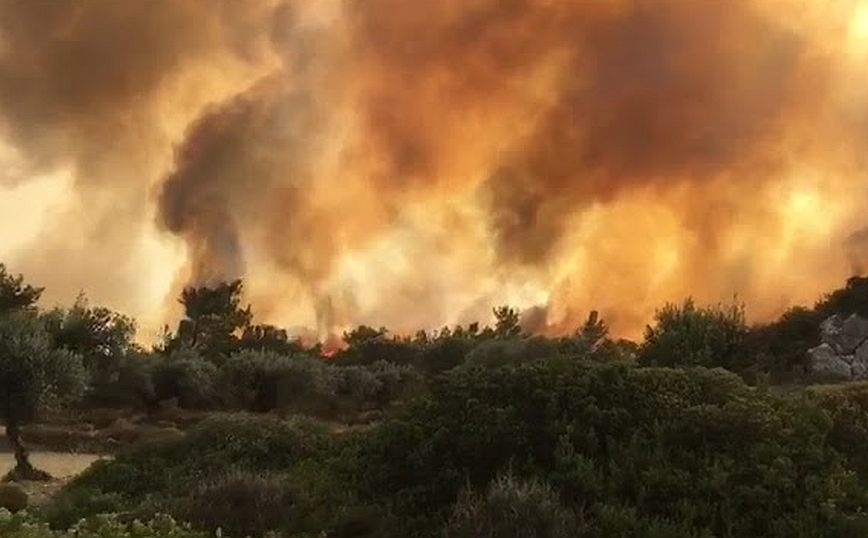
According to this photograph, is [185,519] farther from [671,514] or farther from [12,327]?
[12,327]

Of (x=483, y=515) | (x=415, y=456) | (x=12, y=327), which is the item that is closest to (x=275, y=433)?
(x=415, y=456)

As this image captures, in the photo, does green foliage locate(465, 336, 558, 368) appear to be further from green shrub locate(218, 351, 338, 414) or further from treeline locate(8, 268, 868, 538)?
treeline locate(8, 268, 868, 538)

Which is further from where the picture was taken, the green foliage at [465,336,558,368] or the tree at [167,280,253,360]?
the tree at [167,280,253,360]

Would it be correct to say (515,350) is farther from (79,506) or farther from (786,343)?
(79,506)

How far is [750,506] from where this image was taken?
17391mm

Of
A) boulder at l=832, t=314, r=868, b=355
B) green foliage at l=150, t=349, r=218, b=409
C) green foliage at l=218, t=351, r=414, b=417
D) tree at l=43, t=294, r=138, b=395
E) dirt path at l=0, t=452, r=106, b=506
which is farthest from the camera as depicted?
green foliage at l=218, t=351, r=414, b=417

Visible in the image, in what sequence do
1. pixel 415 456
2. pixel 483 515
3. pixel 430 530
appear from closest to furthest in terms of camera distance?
1. pixel 483 515
2. pixel 430 530
3. pixel 415 456

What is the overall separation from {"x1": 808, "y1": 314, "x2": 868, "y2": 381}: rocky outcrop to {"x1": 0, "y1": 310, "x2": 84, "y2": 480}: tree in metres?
39.2

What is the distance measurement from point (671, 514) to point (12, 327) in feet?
103

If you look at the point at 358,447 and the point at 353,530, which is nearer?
the point at 353,530

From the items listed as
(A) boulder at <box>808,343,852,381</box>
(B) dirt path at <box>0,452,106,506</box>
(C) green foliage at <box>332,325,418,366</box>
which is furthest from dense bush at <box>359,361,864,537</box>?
(C) green foliage at <box>332,325,418,366</box>

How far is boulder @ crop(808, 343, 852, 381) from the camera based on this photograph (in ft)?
206

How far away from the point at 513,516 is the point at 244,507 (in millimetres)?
6426

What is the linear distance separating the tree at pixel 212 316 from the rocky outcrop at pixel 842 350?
71159mm
